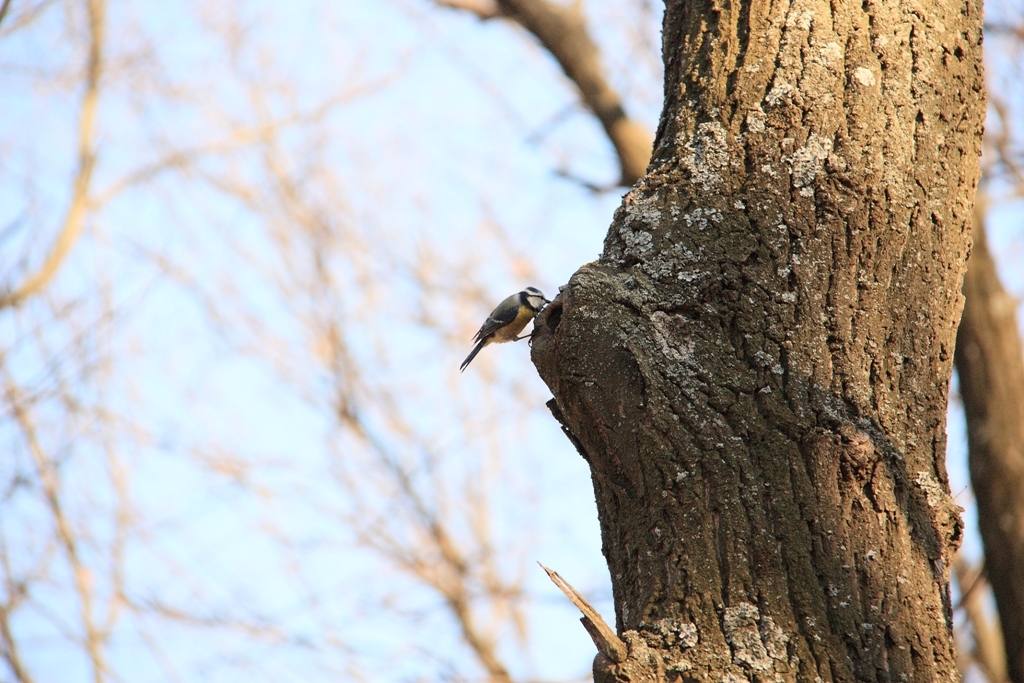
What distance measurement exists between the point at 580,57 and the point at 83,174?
292 cm

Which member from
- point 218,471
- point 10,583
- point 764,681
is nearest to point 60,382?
point 10,583

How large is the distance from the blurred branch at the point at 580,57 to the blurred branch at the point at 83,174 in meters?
2.14

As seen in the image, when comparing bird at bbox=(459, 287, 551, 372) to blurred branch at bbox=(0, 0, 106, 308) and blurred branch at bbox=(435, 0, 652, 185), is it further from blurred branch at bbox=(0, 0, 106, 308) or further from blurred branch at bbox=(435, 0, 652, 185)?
blurred branch at bbox=(0, 0, 106, 308)

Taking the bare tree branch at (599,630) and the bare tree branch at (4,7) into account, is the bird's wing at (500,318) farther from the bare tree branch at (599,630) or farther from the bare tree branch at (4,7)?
the bare tree branch at (599,630)

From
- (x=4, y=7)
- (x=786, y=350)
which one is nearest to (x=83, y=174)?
(x=4, y=7)

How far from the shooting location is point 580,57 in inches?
205

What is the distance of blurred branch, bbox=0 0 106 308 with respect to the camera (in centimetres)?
486

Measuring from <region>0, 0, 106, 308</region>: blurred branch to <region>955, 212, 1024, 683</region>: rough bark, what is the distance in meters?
4.60

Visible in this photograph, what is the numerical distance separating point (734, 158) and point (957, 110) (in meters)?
0.49

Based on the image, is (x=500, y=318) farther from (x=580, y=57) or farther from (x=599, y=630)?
(x=599, y=630)

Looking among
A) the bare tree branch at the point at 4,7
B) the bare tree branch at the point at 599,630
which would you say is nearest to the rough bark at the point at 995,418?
the bare tree branch at the point at 599,630

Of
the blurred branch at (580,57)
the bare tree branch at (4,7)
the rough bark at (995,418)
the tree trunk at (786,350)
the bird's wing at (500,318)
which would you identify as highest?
the blurred branch at (580,57)

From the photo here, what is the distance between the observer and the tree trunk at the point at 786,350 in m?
1.51

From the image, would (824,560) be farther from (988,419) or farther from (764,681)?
(988,419)
